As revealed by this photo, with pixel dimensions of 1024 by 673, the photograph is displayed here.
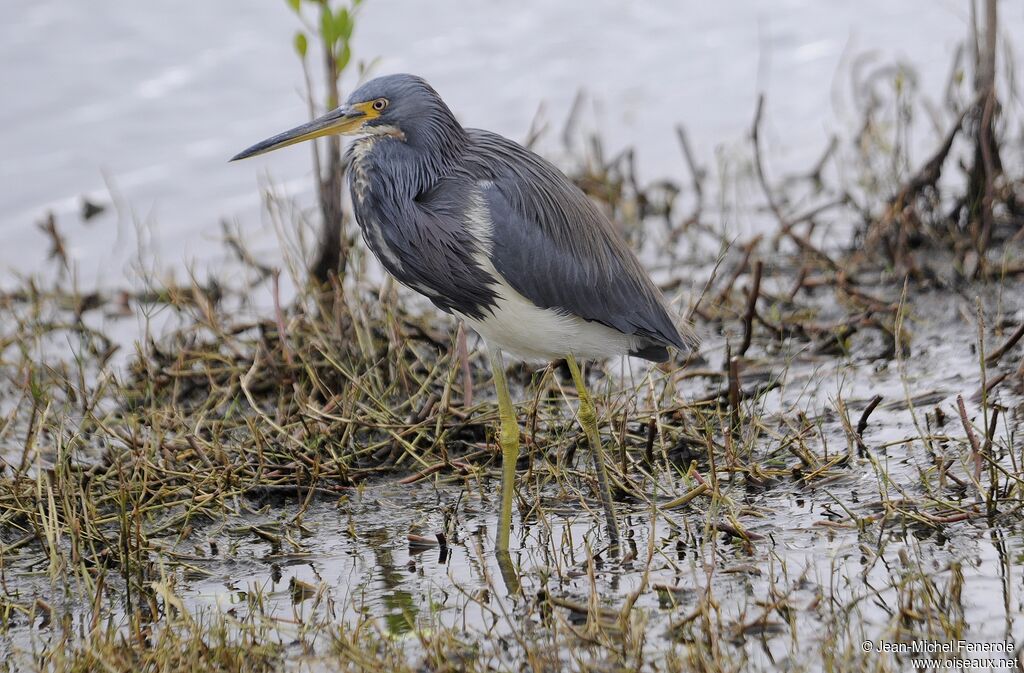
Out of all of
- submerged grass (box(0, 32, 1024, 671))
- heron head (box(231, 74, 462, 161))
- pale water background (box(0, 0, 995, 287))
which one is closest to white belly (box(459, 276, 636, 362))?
submerged grass (box(0, 32, 1024, 671))

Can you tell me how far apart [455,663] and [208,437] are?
2.14 metres

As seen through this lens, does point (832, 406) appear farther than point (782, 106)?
No

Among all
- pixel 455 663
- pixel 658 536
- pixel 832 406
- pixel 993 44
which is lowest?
pixel 455 663

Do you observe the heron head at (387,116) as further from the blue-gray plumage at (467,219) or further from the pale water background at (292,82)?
the pale water background at (292,82)

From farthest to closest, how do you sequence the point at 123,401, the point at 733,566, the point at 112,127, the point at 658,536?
1. the point at 112,127
2. the point at 123,401
3. the point at 658,536
4. the point at 733,566

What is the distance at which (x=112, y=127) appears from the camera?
9.61 metres

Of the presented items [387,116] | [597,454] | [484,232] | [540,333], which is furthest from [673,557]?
[387,116]

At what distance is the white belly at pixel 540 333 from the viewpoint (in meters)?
4.60

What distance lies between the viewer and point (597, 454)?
182 inches

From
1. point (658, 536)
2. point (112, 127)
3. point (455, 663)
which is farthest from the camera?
point (112, 127)

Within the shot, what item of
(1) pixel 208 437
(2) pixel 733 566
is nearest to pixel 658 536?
(2) pixel 733 566

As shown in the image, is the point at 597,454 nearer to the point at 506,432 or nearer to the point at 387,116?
the point at 506,432

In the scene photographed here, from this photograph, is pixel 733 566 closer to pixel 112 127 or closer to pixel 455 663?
pixel 455 663

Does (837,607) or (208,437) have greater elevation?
(208,437)
